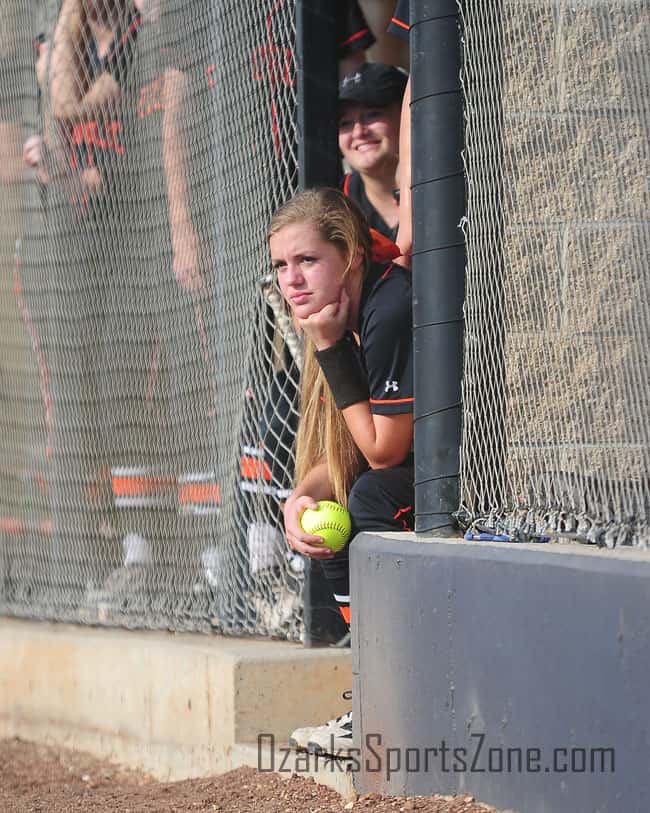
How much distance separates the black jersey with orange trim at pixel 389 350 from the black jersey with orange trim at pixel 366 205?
132 cm

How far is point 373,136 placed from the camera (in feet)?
15.8

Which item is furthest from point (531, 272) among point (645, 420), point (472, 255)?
point (645, 420)

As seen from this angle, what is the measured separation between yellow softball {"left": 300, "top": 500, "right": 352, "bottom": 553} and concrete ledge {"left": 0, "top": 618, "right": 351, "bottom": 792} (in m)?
0.61

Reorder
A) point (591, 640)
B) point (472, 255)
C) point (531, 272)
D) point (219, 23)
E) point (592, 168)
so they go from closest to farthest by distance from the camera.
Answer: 1. point (591, 640)
2. point (592, 168)
3. point (531, 272)
4. point (472, 255)
5. point (219, 23)

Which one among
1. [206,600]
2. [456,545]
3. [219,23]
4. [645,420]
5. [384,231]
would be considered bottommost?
[206,600]

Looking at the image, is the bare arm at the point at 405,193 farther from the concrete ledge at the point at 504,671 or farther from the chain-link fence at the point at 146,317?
the concrete ledge at the point at 504,671

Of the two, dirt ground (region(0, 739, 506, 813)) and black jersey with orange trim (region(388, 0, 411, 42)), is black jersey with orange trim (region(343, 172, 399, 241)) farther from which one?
dirt ground (region(0, 739, 506, 813))

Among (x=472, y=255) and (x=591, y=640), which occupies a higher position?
(x=472, y=255)

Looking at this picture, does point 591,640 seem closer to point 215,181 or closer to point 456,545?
point 456,545

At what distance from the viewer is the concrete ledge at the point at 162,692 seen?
4.09 metres

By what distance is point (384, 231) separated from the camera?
4891mm

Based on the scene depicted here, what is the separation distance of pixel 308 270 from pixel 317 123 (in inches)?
35.3

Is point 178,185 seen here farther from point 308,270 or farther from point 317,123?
point 308,270

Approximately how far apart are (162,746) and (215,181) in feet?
6.25
